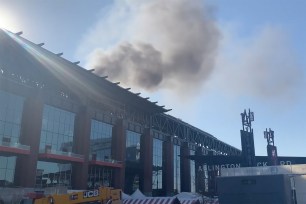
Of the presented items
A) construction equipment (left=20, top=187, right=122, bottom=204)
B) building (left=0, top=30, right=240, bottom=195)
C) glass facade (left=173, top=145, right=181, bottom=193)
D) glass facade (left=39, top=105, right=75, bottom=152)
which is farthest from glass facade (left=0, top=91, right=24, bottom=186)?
glass facade (left=173, top=145, right=181, bottom=193)

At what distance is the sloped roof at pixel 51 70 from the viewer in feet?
143

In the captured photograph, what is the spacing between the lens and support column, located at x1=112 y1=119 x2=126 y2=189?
58.2m

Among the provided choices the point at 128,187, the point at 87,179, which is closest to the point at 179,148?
the point at 128,187

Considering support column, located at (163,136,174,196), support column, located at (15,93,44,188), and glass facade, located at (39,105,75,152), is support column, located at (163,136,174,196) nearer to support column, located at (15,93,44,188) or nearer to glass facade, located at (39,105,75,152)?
glass facade, located at (39,105,75,152)

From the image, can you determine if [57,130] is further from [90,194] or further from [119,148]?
[90,194]

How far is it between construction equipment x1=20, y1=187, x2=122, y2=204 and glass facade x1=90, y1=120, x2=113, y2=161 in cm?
3343

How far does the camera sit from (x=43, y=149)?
4628 cm

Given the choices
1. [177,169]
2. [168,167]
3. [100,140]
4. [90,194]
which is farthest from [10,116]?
[177,169]

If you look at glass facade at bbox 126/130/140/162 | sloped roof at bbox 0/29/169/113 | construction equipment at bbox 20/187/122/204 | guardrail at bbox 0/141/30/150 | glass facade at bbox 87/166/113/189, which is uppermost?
sloped roof at bbox 0/29/169/113

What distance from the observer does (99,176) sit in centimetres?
5641

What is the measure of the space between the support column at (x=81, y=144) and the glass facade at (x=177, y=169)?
26783 mm

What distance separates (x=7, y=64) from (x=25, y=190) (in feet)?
50.7

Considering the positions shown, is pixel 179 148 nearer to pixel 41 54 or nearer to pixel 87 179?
pixel 87 179

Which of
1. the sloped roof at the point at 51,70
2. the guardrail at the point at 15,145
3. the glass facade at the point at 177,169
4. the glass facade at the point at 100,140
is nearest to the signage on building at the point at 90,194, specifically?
the guardrail at the point at 15,145
